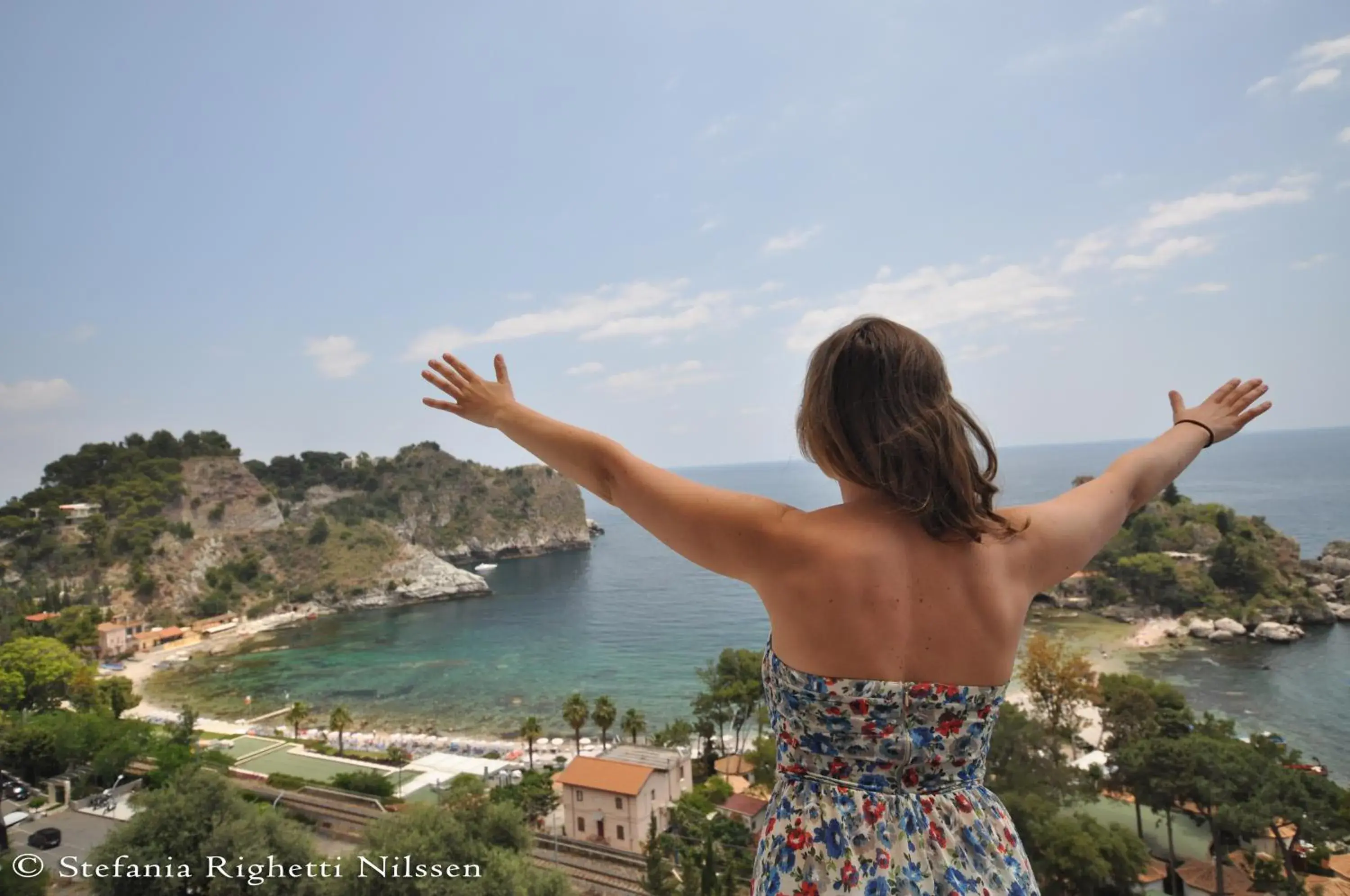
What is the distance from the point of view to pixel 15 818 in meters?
13.1

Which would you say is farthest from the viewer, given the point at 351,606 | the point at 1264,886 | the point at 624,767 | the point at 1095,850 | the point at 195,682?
the point at 351,606

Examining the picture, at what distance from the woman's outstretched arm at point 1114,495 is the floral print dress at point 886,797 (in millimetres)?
165

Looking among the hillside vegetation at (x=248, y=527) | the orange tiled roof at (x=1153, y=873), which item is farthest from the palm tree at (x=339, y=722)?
the orange tiled roof at (x=1153, y=873)

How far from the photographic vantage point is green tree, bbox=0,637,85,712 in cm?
2120

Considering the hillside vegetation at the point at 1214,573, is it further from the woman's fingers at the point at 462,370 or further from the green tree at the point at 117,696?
the green tree at the point at 117,696

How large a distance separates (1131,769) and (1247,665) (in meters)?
17.5

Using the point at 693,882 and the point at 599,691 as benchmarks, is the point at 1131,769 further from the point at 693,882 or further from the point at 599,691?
the point at 599,691

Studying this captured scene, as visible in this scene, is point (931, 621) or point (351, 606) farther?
point (351, 606)

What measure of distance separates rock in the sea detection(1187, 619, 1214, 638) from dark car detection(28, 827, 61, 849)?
1322 inches

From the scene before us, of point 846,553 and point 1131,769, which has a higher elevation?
point 846,553

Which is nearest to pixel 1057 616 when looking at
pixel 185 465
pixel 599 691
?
pixel 599 691

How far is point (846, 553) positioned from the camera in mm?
769

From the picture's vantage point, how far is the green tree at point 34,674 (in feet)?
69.6

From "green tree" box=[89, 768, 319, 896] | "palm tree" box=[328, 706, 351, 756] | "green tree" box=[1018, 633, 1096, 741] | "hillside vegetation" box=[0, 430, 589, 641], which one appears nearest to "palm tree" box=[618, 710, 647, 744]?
"palm tree" box=[328, 706, 351, 756]
